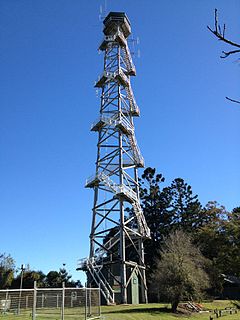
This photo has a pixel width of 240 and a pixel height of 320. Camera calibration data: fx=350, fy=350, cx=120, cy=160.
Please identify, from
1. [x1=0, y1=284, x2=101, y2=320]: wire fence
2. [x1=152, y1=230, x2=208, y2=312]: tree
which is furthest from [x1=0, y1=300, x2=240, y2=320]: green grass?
[x1=152, y1=230, x2=208, y2=312]: tree

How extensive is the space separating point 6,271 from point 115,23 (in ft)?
121

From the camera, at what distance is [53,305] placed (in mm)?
17016

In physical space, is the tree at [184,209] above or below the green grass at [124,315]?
above

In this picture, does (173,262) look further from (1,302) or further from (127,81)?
(127,81)

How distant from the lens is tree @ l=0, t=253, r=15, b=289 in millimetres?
47875

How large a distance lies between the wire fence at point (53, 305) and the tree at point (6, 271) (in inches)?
1301

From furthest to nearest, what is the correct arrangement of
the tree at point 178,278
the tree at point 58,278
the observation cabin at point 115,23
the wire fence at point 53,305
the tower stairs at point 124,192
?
1. the tree at point 58,278
2. the observation cabin at point 115,23
3. the tower stairs at point 124,192
4. the tree at point 178,278
5. the wire fence at point 53,305

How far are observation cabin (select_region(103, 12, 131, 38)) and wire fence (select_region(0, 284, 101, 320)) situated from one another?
3303 cm

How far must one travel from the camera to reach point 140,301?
113ft

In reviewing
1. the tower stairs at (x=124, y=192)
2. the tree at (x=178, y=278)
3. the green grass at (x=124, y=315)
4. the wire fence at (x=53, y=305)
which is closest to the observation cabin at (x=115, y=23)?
the tower stairs at (x=124, y=192)

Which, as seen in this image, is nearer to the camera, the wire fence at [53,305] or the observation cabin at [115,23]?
the wire fence at [53,305]

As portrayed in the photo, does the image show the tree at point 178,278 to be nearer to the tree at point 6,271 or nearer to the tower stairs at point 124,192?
the tower stairs at point 124,192

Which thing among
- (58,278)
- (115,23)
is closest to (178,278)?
(115,23)

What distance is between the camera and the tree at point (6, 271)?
157 feet
